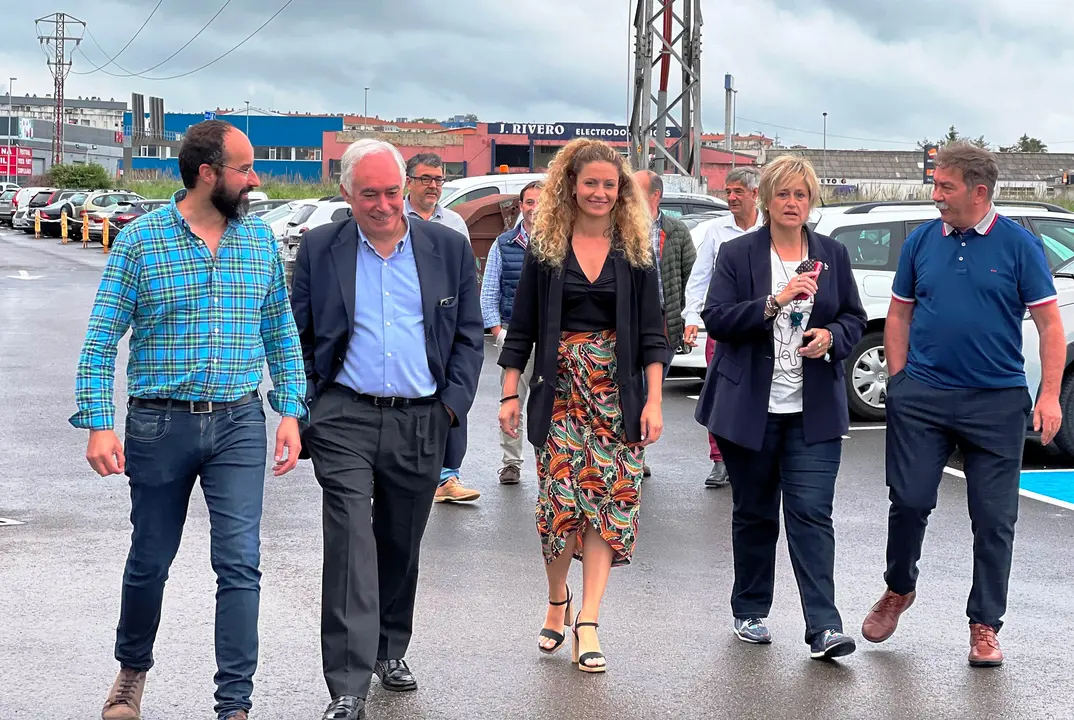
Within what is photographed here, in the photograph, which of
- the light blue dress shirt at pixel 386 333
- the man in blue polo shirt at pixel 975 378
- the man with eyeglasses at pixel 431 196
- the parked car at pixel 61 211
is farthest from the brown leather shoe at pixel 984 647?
the parked car at pixel 61 211

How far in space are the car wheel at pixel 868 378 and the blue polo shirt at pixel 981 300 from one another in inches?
245

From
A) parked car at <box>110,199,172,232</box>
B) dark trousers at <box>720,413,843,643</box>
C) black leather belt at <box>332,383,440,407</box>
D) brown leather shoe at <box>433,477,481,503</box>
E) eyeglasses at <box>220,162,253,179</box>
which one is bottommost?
brown leather shoe at <box>433,477,481,503</box>

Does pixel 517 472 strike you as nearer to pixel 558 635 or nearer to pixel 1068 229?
pixel 558 635

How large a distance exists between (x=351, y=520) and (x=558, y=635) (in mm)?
1215

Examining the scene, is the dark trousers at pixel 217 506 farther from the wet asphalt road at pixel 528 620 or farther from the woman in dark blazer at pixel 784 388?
the woman in dark blazer at pixel 784 388

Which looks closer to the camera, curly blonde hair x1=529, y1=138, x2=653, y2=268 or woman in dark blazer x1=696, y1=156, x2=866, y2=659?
curly blonde hair x1=529, y1=138, x2=653, y2=268

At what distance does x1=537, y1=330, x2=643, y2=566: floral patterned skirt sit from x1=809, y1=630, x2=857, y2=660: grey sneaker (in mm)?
807

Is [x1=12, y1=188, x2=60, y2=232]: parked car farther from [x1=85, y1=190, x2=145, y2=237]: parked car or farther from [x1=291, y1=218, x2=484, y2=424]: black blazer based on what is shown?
[x1=291, y1=218, x2=484, y2=424]: black blazer

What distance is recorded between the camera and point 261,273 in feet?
15.9

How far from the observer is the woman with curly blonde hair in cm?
562

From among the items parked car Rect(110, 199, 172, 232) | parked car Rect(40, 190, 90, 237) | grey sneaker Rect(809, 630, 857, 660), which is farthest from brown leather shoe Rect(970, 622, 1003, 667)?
parked car Rect(40, 190, 90, 237)

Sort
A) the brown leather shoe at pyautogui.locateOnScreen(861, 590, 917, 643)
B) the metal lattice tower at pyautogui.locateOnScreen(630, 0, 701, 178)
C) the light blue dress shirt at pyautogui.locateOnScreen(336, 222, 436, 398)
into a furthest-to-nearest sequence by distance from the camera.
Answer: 1. the metal lattice tower at pyautogui.locateOnScreen(630, 0, 701, 178)
2. the brown leather shoe at pyautogui.locateOnScreen(861, 590, 917, 643)
3. the light blue dress shirt at pyautogui.locateOnScreen(336, 222, 436, 398)

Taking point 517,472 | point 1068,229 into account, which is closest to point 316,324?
point 517,472

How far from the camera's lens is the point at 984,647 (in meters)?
5.73
